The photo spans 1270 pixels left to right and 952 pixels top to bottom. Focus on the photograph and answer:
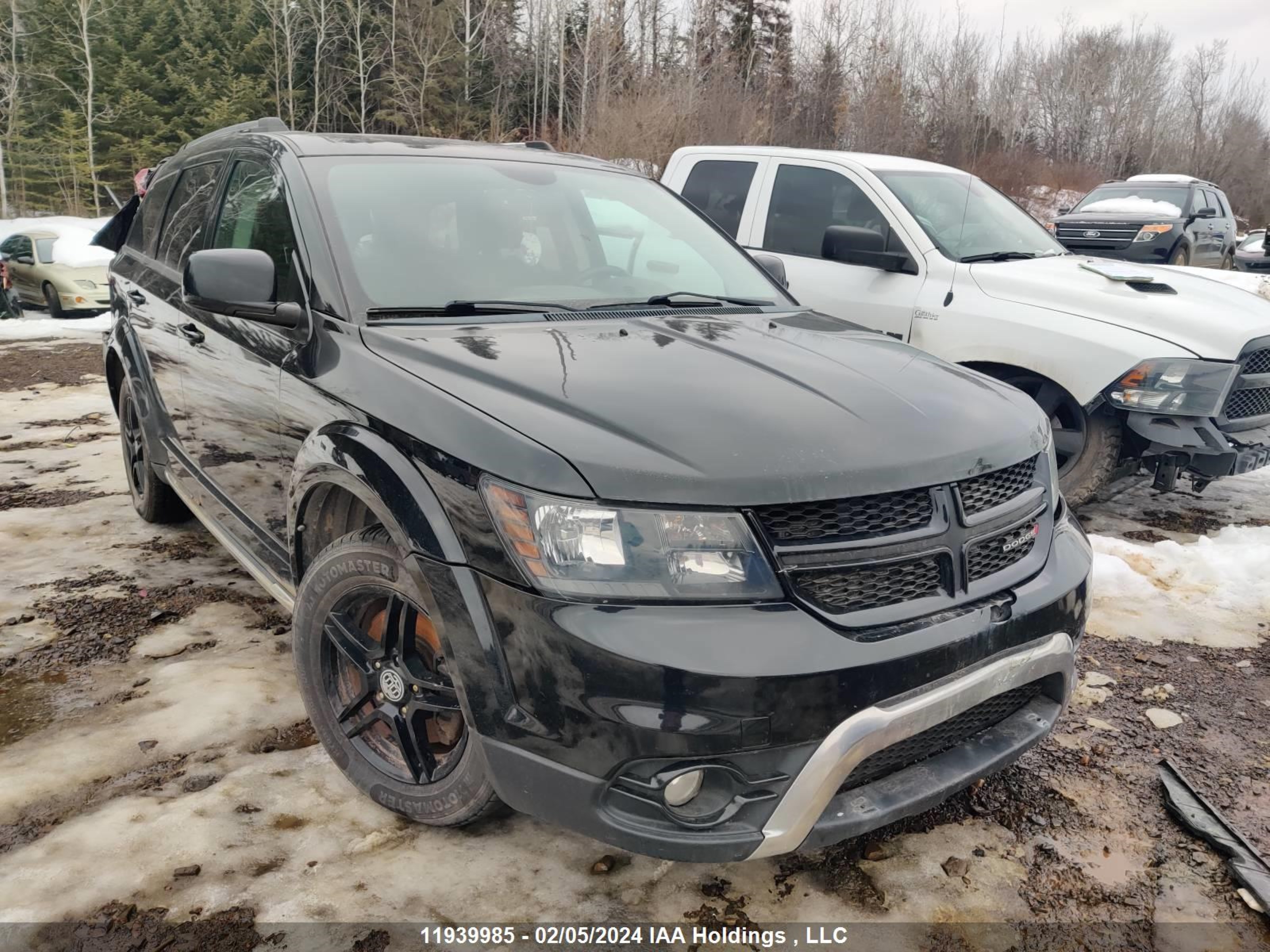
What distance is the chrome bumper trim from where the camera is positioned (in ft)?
5.88

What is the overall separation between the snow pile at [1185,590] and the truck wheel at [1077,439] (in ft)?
1.02

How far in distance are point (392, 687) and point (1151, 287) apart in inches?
185

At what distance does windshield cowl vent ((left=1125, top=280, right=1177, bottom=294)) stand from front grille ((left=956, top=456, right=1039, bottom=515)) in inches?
128

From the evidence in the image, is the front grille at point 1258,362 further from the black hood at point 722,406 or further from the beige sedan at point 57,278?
the beige sedan at point 57,278

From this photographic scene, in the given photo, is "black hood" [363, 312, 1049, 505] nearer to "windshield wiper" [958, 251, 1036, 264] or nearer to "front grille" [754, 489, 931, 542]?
"front grille" [754, 489, 931, 542]

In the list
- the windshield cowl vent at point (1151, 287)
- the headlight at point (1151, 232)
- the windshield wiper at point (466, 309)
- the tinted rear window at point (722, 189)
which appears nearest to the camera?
the windshield wiper at point (466, 309)

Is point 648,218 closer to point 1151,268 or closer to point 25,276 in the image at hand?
point 1151,268

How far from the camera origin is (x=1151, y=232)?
13492mm

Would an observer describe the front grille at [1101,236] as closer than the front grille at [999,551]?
No

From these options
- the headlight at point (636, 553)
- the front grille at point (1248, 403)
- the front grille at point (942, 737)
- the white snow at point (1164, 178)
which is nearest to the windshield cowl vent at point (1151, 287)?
the front grille at point (1248, 403)

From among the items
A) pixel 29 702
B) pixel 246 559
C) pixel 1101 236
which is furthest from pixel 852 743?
pixel 1101 236

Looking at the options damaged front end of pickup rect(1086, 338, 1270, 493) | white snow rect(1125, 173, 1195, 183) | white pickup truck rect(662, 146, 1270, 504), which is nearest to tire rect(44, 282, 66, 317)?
white pickup truck rect(662, 146, 1270, 504)

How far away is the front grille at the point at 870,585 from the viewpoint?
1856 mm

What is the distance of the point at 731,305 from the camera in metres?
3.08
